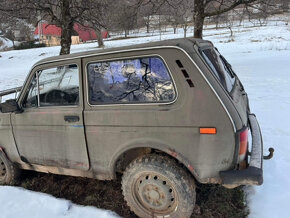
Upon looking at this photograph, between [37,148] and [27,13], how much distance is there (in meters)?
9.44

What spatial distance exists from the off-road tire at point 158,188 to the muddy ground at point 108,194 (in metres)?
0.29

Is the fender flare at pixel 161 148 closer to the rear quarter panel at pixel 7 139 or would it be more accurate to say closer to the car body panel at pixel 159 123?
the car body panel at pixel 159 123

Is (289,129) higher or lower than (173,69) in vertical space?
lower

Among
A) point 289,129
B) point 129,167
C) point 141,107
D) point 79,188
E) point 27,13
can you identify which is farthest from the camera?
point 27,13

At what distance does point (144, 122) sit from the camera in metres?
2.69

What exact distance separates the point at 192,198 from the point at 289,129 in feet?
11.0

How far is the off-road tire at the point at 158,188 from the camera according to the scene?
2.71m

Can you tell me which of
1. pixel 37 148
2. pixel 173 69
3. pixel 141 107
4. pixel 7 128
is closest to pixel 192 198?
pixel 141 107

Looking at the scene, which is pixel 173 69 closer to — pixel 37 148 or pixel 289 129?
pixel 37 148

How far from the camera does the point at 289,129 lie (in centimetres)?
512

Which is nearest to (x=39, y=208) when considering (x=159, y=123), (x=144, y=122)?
(x=144, y=122)

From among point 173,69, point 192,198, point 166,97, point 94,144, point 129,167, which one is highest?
point 173,69

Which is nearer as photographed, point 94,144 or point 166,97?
point 166,97

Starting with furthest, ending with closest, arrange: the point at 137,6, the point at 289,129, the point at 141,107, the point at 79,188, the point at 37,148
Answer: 1. the point at 137,6
2. the point at 289,129
3. the point at 79,188
4. the point at 37,148
5. the point at 141,107
